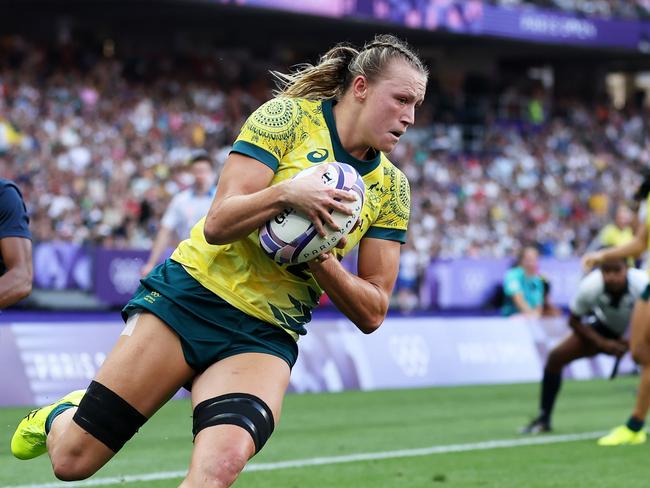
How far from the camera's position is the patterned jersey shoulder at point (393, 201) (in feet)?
17.3

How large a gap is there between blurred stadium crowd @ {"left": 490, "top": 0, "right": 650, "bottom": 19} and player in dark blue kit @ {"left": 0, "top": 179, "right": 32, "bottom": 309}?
29.6m

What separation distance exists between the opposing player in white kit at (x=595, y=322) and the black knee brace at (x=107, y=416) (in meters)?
6.45

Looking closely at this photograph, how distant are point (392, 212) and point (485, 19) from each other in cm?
2958

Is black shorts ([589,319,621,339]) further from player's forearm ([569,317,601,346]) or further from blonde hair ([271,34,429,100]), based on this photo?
blonde hair ([271,34,429,100])

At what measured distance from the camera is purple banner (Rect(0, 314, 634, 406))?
1227 cm

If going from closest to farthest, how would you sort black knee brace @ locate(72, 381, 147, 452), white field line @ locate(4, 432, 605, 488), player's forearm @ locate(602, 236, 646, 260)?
black knee brace @ locate(72, 381, 147, 452) < white field line @ locate(4, 432, 605, 488) < player's forearm @ locate(602, 236, 646, 260)

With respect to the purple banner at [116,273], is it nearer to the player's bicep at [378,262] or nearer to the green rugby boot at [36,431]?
the green rugby boot at [36,431]

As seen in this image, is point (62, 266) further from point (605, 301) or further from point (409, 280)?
point (605, 301)

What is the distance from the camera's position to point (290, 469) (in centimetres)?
852

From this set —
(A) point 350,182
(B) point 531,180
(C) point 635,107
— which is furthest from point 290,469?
(C) point 635,107

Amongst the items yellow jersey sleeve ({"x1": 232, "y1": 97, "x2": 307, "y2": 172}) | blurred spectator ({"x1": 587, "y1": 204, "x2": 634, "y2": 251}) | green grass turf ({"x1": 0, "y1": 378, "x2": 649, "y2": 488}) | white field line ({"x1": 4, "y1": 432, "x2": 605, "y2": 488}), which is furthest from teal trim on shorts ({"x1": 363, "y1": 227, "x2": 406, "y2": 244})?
blurred spectator ({"x1": 587, "y1": 204, "x2": 634, "y2": 251})

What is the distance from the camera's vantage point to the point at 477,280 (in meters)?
24.8

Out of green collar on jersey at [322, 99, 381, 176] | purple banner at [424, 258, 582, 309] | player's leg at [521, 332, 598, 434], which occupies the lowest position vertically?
purple banner at [424, 258, 582, 309]

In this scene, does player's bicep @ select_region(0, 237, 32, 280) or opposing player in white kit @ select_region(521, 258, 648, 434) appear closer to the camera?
player's bicep @ select_region(0, 237, 32, 280)
